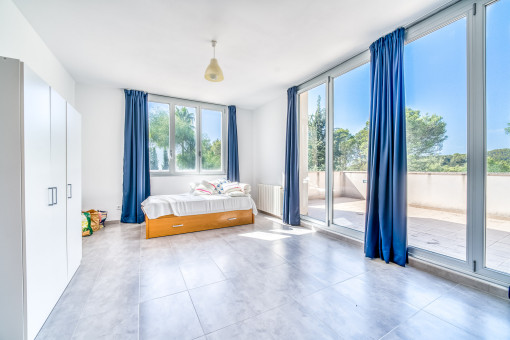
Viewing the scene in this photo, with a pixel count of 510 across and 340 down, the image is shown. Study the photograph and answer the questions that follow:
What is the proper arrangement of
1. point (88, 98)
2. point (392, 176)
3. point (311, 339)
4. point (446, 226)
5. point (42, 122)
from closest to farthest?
point (311, 339) < point (42, 122) < point (446, 226) < point (392, 176) < point (88, 98)

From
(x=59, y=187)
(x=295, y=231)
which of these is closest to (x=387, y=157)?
(x=295, y=231)

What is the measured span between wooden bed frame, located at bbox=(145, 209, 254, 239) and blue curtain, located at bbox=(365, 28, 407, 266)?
2210 millimetres

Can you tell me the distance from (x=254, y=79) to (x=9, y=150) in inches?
127

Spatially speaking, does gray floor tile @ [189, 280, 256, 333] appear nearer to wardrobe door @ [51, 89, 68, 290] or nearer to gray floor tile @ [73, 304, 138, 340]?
gray floor tile @ [73, 304, 138, 340]

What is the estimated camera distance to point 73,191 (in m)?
2.07

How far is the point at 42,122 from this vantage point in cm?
142

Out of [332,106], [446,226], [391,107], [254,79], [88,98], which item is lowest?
[446,226]

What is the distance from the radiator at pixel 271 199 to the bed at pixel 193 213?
0.64m

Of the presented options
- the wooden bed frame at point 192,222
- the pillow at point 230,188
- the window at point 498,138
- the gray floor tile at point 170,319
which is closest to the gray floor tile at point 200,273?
the gray floor tile at point 170,319

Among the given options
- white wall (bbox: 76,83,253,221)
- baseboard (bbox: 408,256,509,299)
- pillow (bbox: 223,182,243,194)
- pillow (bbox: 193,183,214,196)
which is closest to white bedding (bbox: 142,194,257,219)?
pillow (bbox: 223,182,243,194)

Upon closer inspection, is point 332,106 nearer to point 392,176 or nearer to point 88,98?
point 392,176

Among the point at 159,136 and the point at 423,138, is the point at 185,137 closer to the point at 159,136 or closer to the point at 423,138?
the point at 159,136

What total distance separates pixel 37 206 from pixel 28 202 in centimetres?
13

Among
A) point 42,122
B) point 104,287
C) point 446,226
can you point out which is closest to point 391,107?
point 446,226
